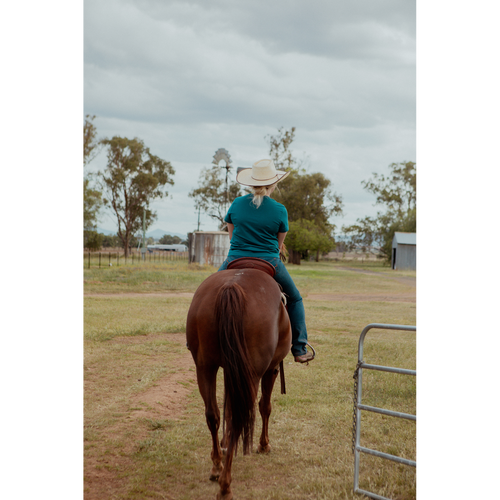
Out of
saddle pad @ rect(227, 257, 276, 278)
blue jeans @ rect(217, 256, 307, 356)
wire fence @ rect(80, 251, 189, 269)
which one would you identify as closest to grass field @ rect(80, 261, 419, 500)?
blue jeans @ rect(217, 256, 307, 356)

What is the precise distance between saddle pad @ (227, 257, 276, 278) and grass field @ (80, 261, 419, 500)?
1.76m

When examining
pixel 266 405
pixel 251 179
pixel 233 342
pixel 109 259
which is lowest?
pixel 266 405

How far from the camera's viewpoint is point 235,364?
3.13 m

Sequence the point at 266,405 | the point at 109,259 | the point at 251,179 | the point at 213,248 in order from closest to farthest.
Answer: the point at 251,179 → the point at 266,405 → the point at 213,248 → the point at 109,259

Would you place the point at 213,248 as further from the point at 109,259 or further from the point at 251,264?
the point at 251,264

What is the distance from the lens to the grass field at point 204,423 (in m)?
3.44

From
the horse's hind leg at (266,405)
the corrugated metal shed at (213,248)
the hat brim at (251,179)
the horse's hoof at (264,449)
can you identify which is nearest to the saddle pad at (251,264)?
the hat brim at (251,179)

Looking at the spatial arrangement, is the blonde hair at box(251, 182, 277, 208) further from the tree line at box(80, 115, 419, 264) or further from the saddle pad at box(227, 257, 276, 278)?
the tree line at box(80, 115, 419, 264)

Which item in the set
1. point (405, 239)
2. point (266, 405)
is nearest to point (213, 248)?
point (405, 239)

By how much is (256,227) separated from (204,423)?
2.33m

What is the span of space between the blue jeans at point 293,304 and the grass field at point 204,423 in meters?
0.98
